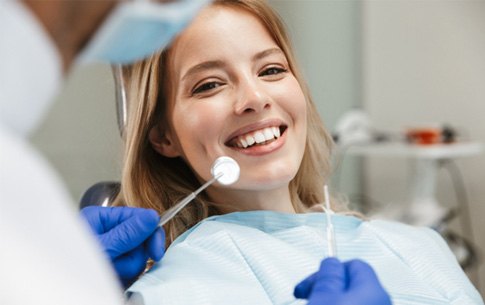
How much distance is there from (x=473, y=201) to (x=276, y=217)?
2.20 m

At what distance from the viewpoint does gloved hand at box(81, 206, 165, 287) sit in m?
1.16

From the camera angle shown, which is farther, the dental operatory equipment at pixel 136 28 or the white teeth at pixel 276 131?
the white teeth at pixel 276 131

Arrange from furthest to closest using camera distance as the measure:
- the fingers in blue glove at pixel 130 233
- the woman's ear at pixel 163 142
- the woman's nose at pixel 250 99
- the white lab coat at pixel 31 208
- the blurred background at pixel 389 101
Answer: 1. the blurred background at pixel 389 101
2. the woman's ear at pixel 163 142
3. the woman's nose at pixel 250 99
4. the fingers in blue glove at pixel 130 233
5. the white lab coat at pixel 31 208

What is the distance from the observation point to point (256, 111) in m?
1.28

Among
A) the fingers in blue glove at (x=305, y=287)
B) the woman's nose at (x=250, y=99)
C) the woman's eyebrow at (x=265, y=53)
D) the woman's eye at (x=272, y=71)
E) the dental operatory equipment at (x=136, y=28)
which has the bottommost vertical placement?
the fingers in blue glove at (x=305, y=287)

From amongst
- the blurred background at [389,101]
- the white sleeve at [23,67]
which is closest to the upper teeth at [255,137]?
the white sleeve at [23,67]

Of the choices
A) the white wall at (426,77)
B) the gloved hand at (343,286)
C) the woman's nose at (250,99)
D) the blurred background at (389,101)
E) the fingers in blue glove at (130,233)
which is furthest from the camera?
the white wall at (426,77)

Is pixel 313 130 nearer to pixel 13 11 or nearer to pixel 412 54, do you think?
pixel 13 11

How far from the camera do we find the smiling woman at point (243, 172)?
4.05 feet

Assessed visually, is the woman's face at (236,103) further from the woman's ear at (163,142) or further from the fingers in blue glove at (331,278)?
the fingers in blue glove at (331,278)

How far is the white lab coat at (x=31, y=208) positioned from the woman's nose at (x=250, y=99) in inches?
26.8

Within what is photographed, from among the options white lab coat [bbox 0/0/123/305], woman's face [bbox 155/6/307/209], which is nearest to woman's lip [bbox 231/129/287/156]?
woman's face [bbox 155/6/307/209]

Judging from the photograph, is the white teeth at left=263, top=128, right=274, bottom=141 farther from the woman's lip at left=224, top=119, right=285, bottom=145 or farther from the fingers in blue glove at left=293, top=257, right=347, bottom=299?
the fingers in blue glove at left=293, top=257, right=347, bottom=299

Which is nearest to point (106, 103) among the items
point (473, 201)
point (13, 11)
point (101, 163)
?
point (101, 163)
